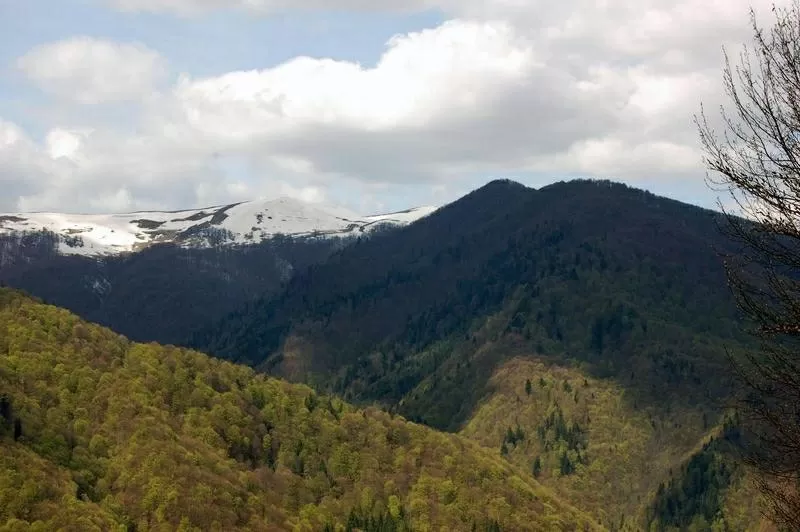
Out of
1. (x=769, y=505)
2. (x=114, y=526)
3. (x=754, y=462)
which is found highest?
(x=754, y=462)

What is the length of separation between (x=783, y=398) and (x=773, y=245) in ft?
19.0

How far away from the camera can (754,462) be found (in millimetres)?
31812

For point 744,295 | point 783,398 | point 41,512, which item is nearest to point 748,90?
point 744,295

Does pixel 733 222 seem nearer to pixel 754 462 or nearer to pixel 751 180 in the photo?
pixel 751 180

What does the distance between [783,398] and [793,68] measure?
12.2 meters

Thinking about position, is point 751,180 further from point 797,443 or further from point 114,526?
point 114,526

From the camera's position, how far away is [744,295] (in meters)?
30.8

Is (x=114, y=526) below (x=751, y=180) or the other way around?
below

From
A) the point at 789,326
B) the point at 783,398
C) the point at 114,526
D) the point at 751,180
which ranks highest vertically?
the point at 751,180

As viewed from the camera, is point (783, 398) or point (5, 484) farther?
point (5, 484)

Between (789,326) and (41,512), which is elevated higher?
(789,326)

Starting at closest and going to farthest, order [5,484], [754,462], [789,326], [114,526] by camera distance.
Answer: [789,326] → [754,462] → [5,484] → [114,526]

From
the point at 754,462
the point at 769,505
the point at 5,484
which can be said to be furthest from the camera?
the point at 5,484

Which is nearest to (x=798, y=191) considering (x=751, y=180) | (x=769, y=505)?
(x=751, y=180)
